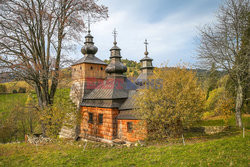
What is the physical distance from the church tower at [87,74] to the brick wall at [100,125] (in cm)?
214

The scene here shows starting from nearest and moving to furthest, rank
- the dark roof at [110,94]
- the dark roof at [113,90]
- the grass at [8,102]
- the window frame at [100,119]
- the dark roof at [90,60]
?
1. the dark roof at [110,94]
2. the dark roof at [113,90]
3. the window frame at [100,119]
4. the dark roof at [90,60]
5. the grass at [8,102]

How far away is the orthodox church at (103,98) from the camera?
1466 cm

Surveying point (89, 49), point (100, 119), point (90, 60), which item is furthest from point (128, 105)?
point (89, 49)

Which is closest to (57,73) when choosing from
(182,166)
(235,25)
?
(182,166)

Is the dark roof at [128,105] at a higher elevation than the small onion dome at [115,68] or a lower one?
lower

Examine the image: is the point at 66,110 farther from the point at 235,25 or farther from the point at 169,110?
the point at 235,25

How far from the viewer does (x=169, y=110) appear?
30.9ft

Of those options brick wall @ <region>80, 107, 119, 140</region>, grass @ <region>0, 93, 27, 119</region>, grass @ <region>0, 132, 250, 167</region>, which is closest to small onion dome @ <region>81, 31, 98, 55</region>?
brick wall @ <region>80, 107, 119, 140</region>

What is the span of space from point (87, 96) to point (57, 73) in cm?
483

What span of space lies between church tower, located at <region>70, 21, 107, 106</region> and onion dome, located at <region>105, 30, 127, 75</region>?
188 centimetres

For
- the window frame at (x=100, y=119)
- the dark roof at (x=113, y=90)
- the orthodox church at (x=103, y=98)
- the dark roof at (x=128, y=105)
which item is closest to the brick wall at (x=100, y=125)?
the orthodox church at (x=103, y=98)

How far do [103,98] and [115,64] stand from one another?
4.40 metres

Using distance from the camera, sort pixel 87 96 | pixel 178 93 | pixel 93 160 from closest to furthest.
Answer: pixel 93 160
pixel 178 93
pixel 87 96

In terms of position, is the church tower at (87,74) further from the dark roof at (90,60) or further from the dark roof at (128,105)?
the dark roof at (128,105)
